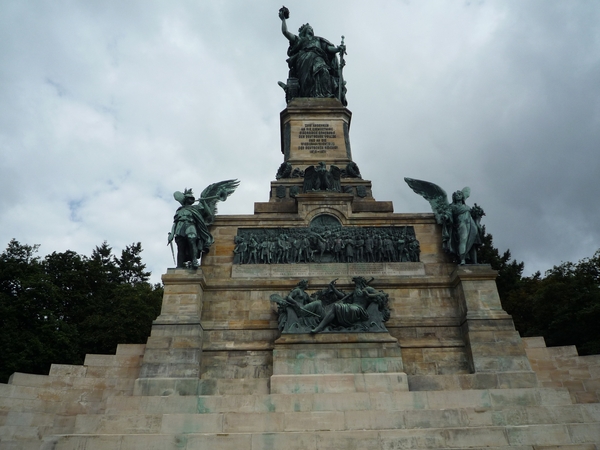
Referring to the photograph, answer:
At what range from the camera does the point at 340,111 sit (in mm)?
Result: 21297

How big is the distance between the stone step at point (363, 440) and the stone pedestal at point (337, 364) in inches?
87.2

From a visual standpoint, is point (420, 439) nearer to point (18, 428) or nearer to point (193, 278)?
point (193, 278)

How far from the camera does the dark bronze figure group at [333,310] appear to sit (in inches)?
543

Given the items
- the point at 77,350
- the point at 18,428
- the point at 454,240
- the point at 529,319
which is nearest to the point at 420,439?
the point at 454,240

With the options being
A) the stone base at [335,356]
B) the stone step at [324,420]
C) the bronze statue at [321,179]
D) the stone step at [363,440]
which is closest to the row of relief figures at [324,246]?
the bronze statue at [321,179]

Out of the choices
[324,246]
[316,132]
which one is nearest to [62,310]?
[316,132]

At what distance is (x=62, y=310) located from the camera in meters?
31.1

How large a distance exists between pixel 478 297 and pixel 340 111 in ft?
34.2

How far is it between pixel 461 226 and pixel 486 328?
3.41 m

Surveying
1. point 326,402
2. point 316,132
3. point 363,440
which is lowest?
point 363,440

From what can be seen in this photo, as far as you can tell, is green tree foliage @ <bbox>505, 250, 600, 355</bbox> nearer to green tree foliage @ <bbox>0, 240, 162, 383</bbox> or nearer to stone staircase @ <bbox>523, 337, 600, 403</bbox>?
stone staircase @ <bbox>523, 337, 600, 403</bbox>

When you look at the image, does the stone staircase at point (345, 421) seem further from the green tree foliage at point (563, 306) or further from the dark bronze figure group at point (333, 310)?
the green tree foliage at point (563, 306)

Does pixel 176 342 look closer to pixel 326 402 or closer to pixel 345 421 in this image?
pixel 326 402

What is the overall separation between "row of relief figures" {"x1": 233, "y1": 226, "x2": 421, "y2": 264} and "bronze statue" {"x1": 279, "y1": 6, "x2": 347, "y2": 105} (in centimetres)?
866
